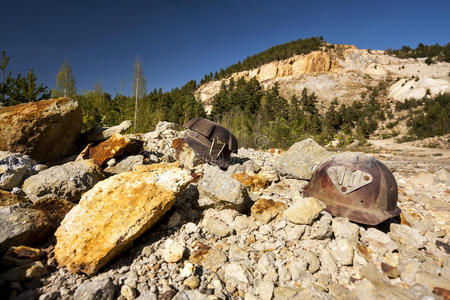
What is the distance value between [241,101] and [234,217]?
3806 centimetres

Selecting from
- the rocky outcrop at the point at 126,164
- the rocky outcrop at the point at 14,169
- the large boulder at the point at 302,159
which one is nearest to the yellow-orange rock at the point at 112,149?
the rocky outcrop at the point at 126,164

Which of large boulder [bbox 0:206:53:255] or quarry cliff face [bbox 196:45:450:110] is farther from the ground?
quarry cliff face [bbox 196:45:450:110]

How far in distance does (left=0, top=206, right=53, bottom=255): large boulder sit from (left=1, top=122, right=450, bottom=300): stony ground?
0.51 ft

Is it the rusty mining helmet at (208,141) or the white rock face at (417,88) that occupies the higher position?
the white rock face at (417,88)

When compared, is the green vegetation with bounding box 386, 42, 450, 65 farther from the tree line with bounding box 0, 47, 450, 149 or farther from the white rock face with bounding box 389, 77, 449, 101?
the tree line with bounding box 0, 47, 450, 149

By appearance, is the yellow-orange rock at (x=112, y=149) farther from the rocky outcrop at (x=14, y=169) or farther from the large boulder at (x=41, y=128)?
the rocky outcrop at (x=14, y=169)

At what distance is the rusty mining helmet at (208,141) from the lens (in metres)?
4.90

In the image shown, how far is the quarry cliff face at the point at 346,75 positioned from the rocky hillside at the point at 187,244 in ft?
117

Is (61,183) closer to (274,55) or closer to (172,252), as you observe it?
(172,252)

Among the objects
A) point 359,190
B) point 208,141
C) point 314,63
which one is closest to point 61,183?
point 208,141

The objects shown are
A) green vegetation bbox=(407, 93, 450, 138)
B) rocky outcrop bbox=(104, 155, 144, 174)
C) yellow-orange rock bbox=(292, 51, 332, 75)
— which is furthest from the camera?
yellow-orange rock bbox=(292, 51, 332, 75)

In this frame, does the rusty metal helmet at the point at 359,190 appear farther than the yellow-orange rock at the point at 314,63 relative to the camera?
No

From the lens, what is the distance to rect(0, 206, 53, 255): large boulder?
199 cm

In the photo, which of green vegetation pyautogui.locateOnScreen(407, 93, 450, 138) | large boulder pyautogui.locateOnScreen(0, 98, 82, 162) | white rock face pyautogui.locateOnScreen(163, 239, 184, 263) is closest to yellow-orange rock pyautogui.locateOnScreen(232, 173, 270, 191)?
white rock face pyautogui.locateOnScreen(163, 239, 184, 263)
